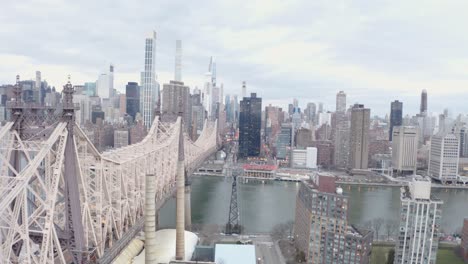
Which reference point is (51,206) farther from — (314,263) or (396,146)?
(396,146)

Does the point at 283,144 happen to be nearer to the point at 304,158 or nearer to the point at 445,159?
the point at 304,158

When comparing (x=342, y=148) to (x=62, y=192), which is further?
(x=342, y=148)

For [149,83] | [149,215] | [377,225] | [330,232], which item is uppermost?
[149,83]

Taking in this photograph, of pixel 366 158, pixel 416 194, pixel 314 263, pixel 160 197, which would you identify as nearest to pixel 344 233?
pixel 314 263

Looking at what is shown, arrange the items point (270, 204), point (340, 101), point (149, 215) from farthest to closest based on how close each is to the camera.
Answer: point (340, 101), point (270, 204), point (149, 215)

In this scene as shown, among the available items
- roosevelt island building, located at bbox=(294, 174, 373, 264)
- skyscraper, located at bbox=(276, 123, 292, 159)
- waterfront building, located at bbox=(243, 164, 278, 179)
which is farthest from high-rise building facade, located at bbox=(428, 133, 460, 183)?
roosevelt island building, located at bbox=(294, 174, 373, 264)

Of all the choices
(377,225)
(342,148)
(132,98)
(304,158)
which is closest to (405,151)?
(342,148)
